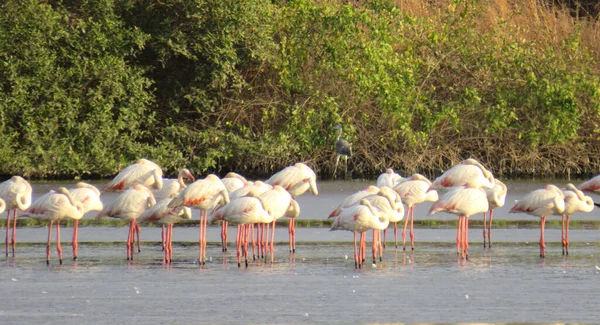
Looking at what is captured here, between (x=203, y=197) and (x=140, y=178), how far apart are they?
254cm

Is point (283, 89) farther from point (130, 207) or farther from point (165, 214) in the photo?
point (165, 214)

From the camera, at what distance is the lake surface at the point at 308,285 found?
27.8 feet

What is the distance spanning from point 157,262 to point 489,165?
45.8 feet

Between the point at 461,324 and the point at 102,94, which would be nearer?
the point at 461,324

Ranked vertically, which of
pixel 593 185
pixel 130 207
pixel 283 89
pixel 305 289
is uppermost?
pixel 283 89

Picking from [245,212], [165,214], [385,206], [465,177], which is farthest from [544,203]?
[165,214]

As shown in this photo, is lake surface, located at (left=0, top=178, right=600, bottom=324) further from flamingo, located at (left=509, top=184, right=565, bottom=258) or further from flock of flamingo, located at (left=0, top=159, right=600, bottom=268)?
flamingo, located at (left=509, top=184, right=565, bottom=258)

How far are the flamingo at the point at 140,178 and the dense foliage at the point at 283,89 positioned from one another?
27.1ft

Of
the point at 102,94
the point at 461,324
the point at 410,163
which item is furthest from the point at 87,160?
the point at 461,324

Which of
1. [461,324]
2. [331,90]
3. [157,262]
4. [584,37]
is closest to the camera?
[461,324]

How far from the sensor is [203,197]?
1190cm

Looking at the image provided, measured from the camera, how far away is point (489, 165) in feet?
80.6

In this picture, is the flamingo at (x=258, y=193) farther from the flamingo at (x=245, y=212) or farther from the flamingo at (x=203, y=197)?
the flamingo at (x=245, y=212)

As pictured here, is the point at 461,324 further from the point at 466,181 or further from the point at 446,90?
the point at 446,90
